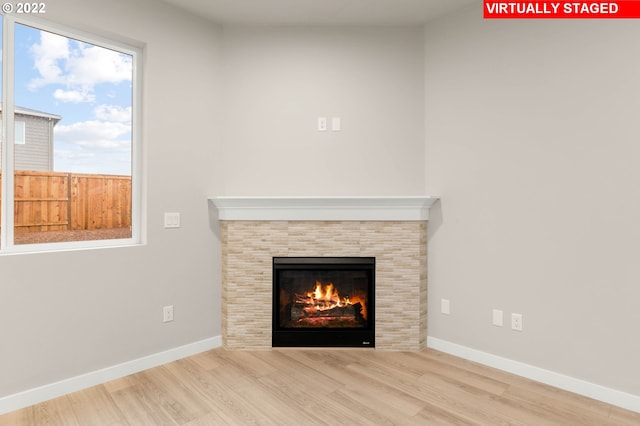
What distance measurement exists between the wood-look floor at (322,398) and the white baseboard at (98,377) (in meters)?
0.05

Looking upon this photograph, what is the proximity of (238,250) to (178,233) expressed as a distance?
480 mm

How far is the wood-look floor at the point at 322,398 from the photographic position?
1944mm

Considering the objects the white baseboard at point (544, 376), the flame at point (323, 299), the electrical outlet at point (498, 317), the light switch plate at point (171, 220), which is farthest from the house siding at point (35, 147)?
the electrical outlet at point (498, 317)

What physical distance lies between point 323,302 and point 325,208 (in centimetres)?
82

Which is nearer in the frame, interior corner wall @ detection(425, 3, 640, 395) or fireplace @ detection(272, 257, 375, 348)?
interior corner wall @ detection(425, 3, 640, 395)

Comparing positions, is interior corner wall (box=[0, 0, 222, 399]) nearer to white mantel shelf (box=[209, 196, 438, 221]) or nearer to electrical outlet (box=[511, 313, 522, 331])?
white mantel shelf (box=[209, 196, 438, 221])

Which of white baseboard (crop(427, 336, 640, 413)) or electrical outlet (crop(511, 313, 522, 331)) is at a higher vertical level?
electrical outlet (crop(511, 313, 522, 331))

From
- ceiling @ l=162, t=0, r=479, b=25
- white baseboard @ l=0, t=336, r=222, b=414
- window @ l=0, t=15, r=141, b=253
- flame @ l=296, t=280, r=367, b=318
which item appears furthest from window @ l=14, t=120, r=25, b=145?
flame @ l=296, t=280, r=367, b=318

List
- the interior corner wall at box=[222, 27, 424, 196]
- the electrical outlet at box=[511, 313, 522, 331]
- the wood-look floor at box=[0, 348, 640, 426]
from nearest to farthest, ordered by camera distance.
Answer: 1. the wood-look floor at box=[0, 348, 640, 426]
2. the electrical outlet at box=[511, 313, 522, 331]
3. the interior corner wall at box=[222, 27, 424, 196]

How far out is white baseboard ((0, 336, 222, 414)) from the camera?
2.04 m

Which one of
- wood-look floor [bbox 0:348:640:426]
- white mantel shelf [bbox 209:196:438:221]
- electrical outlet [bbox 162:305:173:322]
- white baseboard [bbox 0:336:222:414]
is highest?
white mantel shelf [bbox 209:196:438:221]

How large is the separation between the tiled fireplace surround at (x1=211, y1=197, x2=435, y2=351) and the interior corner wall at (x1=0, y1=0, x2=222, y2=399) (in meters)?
0.22

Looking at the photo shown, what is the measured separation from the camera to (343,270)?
2992mm

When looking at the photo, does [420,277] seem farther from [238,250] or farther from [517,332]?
[238,250]
